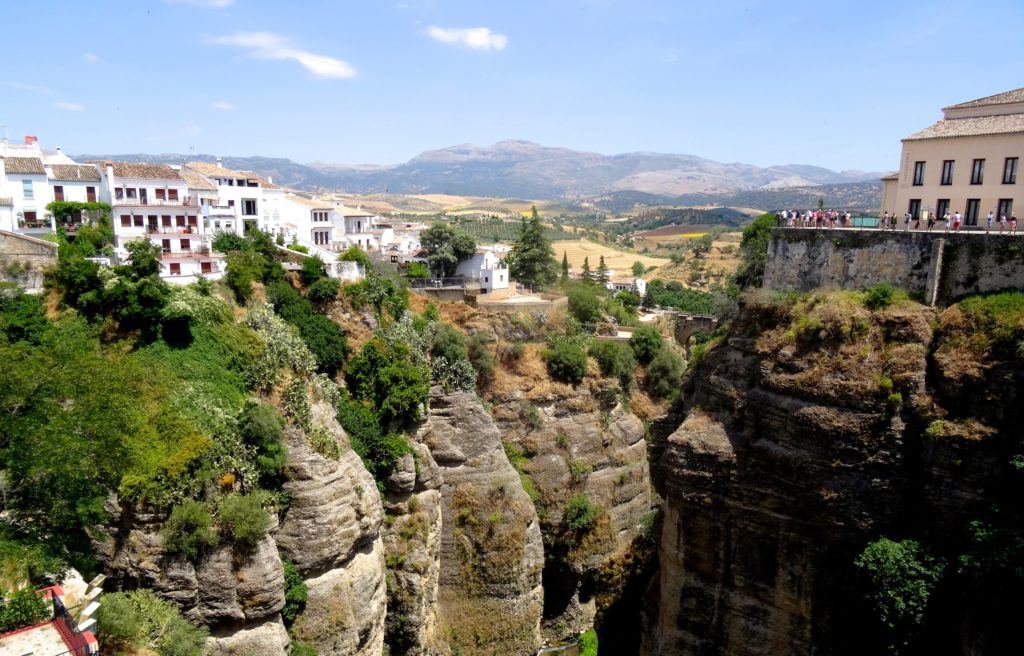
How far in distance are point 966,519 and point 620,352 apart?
21358 mm

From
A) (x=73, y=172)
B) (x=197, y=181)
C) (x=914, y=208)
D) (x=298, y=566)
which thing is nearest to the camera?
(x=298, y=566)

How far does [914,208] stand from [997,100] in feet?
14.5

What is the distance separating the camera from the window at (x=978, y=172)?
2497 cm

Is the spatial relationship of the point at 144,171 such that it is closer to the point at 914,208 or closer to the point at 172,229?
the point at 172,229

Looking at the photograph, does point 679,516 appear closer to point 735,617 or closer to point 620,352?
point 735,617

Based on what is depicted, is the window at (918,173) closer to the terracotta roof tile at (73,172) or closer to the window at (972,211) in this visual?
the window at (972,211)

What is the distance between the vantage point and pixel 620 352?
130 ft

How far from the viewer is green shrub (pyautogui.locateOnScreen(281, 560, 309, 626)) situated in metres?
22.5

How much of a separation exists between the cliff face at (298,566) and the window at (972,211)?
23334mm

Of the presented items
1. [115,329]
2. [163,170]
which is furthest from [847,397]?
[163,170]

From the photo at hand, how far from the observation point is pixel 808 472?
22.6 metres

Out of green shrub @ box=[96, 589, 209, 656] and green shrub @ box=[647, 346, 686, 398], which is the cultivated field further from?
green shrub @ box=[96, 589, 209, 656]

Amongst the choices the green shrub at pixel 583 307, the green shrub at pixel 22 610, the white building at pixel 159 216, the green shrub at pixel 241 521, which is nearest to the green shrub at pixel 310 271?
the white building at pixel 159 216

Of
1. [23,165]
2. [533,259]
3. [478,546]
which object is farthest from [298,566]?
[533,259]
